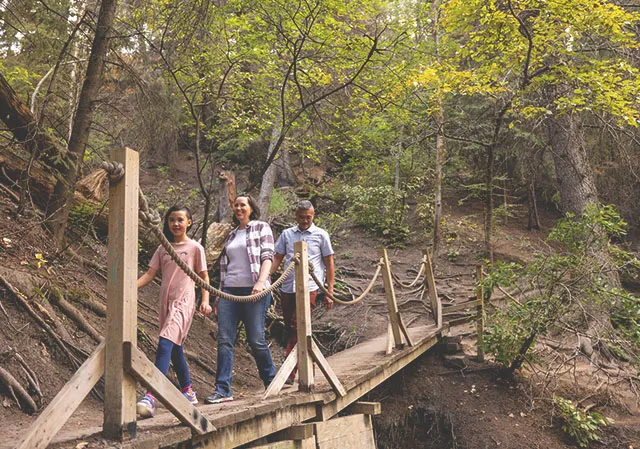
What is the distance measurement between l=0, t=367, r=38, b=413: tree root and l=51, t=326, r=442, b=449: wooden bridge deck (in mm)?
718

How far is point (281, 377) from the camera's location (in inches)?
161

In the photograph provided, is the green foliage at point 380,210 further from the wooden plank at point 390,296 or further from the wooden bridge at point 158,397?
the wooden bridge at point 158,397

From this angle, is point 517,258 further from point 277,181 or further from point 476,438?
point 277,181

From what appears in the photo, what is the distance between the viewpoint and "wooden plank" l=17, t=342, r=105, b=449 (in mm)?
2072

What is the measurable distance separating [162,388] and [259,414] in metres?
1.12

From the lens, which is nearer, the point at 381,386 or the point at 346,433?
the point at 346,433

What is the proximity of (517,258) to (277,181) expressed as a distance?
9.76 meters

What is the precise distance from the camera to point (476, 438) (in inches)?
288

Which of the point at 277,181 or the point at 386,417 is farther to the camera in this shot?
the point at 277,181

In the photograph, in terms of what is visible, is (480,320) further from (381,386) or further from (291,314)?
(291,314)

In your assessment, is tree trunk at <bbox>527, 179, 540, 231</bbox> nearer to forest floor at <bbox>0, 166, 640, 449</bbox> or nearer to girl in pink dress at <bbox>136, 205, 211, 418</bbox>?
forest floor at <bbox>0, 166, 640, 449</bbox>

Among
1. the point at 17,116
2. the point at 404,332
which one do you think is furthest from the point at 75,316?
the point at 404,332

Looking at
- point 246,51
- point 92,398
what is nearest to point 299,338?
point 92,398

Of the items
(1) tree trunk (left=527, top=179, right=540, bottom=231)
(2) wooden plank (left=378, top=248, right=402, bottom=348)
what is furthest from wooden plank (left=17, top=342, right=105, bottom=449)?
(1) tree trunk (left=527, top=179, right=540, bottom=231)
